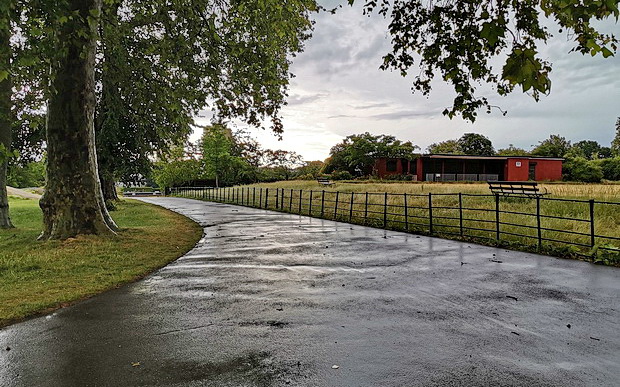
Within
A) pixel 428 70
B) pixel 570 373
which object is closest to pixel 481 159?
pixel 428 70

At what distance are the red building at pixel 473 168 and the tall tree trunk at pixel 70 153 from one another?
36.8m

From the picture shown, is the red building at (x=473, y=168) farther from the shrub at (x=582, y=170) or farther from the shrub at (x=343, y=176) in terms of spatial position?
the shrub at (x=343, y=176)

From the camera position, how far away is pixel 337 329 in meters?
4.24

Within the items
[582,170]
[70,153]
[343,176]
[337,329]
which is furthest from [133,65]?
[582,170]

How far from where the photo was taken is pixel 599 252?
7.93 meters

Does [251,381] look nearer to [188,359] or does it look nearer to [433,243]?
[188,359]

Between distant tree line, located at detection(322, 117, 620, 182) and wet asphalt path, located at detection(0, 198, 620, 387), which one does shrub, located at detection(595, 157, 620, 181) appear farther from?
wet asphalt path, located at detection(0, 198, 620, 387)

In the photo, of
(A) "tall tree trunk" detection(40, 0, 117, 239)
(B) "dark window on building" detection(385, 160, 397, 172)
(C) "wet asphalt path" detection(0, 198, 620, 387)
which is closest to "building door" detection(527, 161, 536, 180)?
(B) "dark window on building" detection(385, 160, 397, 172)

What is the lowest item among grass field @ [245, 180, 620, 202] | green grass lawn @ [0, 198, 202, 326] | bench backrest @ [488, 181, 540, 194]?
green grass lawn @ [0, 198, 202, 326]

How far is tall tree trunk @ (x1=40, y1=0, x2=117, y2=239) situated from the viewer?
1009 centimetres

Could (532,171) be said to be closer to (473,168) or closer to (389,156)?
(473,168)

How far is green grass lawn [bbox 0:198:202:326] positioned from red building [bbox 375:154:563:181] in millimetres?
35897

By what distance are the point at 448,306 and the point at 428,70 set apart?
149 inches

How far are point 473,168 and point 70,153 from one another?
43.7 meters
